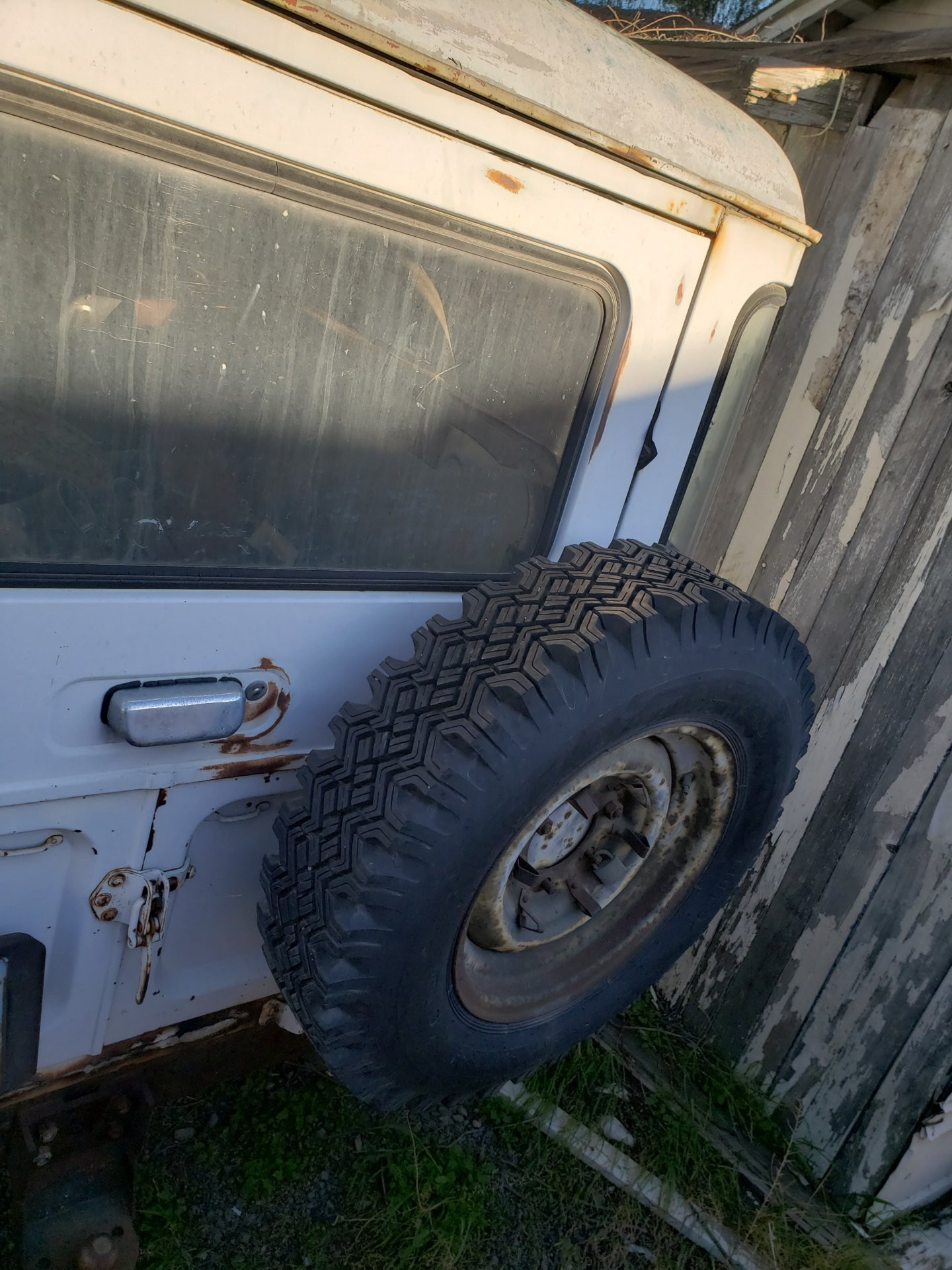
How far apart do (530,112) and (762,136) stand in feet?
2.30

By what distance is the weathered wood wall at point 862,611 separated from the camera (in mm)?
2146

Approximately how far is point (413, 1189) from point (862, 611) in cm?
182

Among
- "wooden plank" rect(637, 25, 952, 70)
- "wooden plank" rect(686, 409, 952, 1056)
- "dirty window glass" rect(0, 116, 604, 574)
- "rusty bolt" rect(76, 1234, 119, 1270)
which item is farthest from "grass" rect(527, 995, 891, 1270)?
"wooden plank" rect(637, 25, 952, 70)

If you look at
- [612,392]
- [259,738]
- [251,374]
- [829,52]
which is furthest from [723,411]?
[829,52]

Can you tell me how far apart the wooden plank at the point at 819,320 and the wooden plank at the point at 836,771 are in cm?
41

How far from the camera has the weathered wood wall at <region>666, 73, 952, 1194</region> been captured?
2.15m

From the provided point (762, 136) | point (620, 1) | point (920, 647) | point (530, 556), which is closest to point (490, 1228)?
point (530, 556)

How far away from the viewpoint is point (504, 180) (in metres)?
1.28

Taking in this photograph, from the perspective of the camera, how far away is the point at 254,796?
1.54 meters

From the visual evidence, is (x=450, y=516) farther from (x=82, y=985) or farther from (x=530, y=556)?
(x=82, y=985)

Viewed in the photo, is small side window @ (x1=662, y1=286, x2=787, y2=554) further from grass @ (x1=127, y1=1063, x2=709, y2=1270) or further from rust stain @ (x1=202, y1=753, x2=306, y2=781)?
grass @ (x1=127, y1=1063, x2=709, y2=1270)

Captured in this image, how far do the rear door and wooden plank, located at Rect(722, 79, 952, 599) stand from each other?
36.7 inches

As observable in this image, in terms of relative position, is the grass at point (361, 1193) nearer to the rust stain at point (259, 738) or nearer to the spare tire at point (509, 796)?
the spare tire at point (509, 796)

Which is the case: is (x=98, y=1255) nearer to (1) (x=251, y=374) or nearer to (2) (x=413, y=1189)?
→ (2) (x=413, y=1189)
